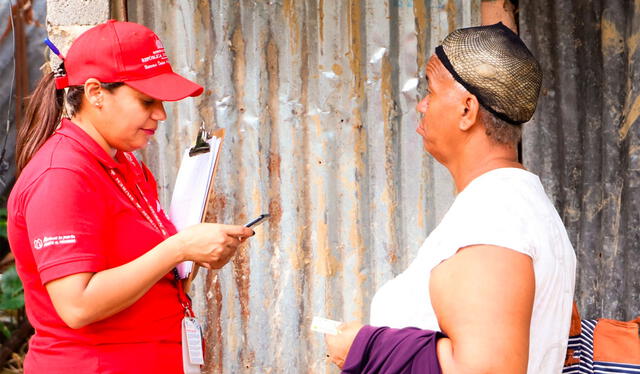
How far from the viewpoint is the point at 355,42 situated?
3986mm

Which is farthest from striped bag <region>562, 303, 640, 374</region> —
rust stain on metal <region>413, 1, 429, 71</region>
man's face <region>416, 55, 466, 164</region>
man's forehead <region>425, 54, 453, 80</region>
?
rust stain on metal <region>413, 1, 429, 71</region>

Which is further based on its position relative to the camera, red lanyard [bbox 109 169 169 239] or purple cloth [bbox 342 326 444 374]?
red lanyard [bbox 109 169 169 239]

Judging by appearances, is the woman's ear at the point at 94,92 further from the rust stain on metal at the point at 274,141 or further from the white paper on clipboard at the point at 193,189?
the rust stain on metal at the point at 274,141

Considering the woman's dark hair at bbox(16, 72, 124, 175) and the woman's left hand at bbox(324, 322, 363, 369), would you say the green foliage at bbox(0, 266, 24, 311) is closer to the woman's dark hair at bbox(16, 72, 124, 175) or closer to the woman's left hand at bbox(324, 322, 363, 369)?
the woman's dark hair at bbox(16, 72, 124, 175)

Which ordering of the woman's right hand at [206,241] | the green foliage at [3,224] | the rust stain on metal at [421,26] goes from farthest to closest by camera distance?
the green foliage at [3,224]
the rust stain on metal at [421,26]
the woman's right hand at [206,241]

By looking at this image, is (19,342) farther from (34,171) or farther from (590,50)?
(590,50)

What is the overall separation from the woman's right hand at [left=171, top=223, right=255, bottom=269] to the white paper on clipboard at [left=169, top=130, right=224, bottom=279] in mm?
215

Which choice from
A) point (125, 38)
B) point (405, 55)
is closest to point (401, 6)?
point (405, 55)

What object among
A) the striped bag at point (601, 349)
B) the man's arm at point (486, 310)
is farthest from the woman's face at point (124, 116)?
the striped bag at point (601, 349)

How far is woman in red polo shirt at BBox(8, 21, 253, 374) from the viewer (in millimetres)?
2270

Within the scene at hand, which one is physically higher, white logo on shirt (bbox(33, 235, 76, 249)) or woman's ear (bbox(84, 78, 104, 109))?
woman's ear (bbox(84, 78, 104, 109))

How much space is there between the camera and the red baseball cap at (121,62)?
244 centimetres

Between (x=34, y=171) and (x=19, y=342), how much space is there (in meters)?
3.67

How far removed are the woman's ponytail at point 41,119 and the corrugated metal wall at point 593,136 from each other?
228 cm
